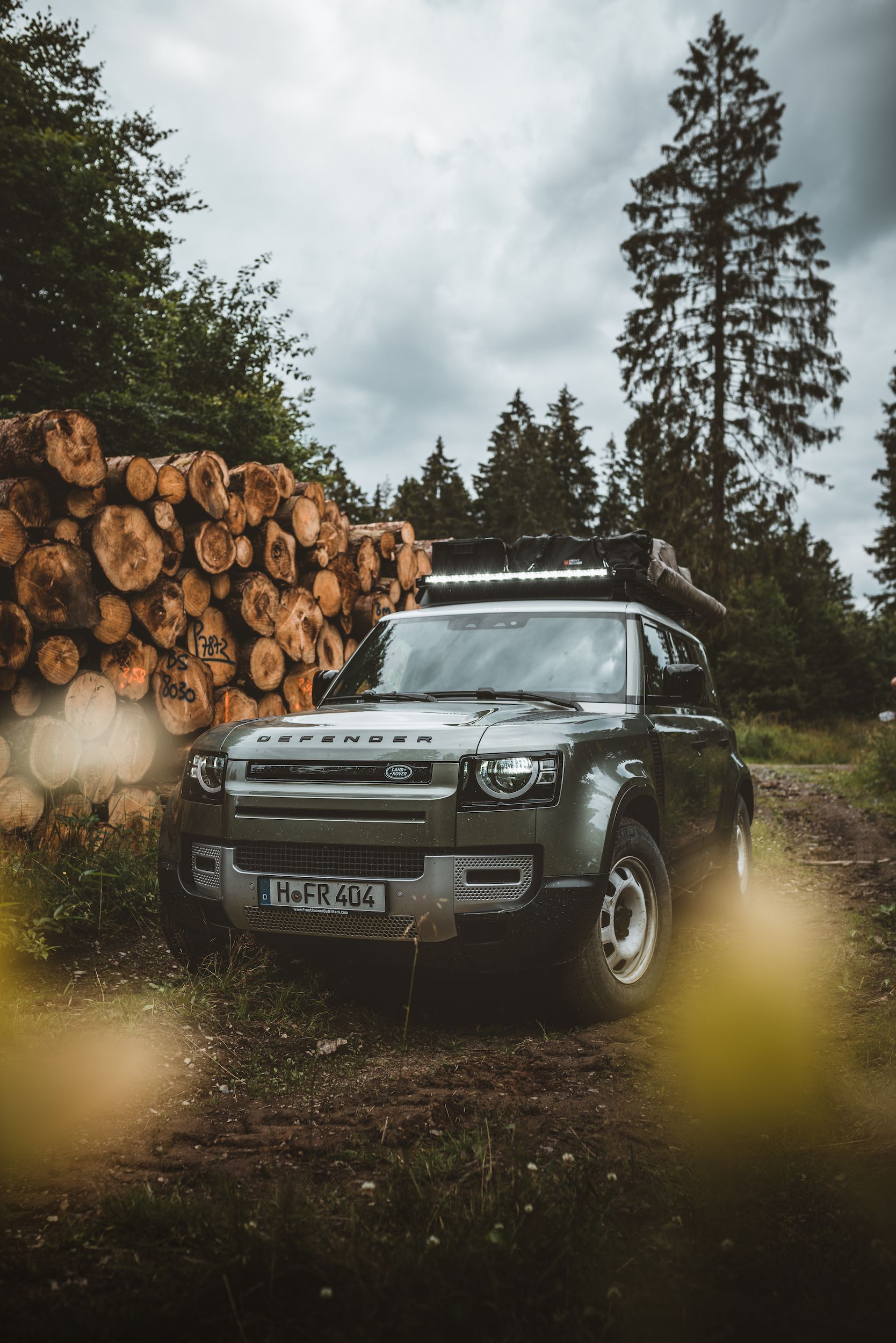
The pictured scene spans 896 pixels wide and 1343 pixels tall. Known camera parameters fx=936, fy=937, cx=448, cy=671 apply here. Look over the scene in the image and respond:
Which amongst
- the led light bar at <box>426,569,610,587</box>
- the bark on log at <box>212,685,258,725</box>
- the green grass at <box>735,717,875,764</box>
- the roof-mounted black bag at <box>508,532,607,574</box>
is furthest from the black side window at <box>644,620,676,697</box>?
the green grass at <box>735,717,875,764</box>

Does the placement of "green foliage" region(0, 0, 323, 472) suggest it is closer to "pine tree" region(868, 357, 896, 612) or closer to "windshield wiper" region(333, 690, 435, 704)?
"windshield wiper" region(333, 690, 435, 704)

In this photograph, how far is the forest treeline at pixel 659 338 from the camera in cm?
1272

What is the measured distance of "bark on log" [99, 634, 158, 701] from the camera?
6.22 meters

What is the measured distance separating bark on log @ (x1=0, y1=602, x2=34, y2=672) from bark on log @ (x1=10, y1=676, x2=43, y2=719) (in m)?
0.12

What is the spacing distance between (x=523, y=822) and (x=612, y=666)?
4.44ft

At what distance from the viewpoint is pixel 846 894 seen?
250 inches

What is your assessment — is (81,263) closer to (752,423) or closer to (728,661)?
(752,423)

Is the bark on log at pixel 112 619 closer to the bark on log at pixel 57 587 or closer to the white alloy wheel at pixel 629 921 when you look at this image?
the bark on log at pixel 57 587

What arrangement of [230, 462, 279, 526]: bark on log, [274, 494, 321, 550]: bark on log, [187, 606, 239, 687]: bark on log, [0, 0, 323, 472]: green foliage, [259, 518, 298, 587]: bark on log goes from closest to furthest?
[187, 606, 239, 687]: bark on log, [230, 462, 279, 526]: bark on log, [259, 518, 298, 587]: bark on log, [274, 494, 321, 550]: bark on log, [0, 0, 323, 472]: green foliage

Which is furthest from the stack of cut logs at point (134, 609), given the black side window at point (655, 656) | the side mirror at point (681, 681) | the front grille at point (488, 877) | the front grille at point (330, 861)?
the side mirror at point (681, 681)

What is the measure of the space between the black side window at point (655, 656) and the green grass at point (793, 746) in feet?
43.2

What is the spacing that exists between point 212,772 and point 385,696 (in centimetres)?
94

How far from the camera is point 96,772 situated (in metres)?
6.01

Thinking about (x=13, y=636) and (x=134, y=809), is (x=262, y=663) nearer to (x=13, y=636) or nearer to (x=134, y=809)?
(x=134, y=809)
